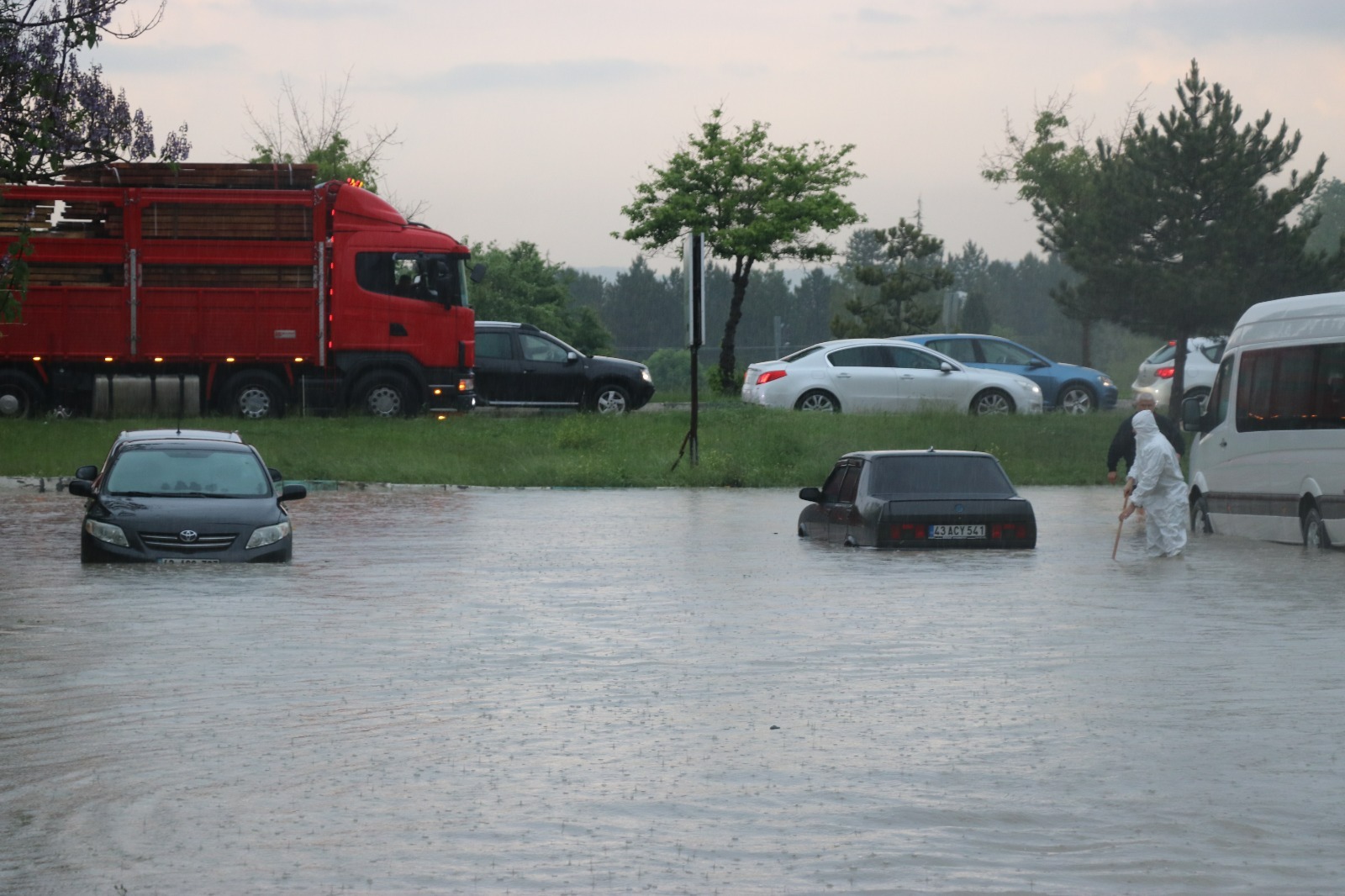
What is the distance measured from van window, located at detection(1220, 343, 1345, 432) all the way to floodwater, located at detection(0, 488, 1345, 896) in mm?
2198

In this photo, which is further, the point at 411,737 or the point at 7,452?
the point at 7,452

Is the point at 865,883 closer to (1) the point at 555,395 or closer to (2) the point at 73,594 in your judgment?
(2) the point at 73,594

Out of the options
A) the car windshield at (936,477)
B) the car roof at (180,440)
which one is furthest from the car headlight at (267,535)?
the car windshield at (936,477)

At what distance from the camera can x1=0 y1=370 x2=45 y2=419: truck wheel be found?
111 feet

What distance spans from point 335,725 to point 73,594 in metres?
6.13

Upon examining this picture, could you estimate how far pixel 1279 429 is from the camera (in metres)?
19.4

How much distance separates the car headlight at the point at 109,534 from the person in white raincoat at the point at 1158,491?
30.0 ft

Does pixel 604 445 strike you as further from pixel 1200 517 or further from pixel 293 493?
pixel 293 493

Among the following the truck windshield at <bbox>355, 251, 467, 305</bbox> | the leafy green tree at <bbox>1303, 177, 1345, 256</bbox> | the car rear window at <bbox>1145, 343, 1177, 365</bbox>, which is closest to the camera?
the truck windshield at <bbox>355, 251, 467, 305</bbox>

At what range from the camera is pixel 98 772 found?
26.3 ft

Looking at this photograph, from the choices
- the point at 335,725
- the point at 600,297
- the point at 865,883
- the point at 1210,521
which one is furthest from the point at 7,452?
the point at 600,297

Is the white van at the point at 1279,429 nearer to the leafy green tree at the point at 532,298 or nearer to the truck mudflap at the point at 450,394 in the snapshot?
the truck mudflap at the point at 450,394


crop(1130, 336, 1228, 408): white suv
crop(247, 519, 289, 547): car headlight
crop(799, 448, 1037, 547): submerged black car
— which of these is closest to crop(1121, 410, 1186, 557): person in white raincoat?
crop(799, 448, 1037, 547): submerged black car

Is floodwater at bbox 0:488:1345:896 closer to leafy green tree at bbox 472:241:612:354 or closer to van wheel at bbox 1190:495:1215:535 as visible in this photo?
van wheel at bbox 1190:495:1215:535
